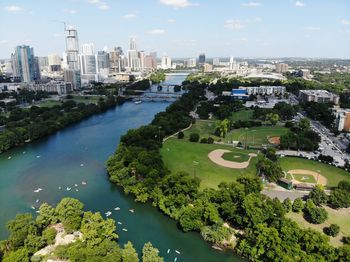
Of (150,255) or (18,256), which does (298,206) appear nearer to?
(150,255)

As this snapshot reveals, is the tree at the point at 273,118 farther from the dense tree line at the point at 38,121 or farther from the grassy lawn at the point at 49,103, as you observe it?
the grassy lawn at the point at 49,103

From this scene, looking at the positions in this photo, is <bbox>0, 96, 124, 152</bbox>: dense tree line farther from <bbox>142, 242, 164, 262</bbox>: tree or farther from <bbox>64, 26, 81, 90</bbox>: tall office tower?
<bbox>64, 26, 81, 90</bbox>: tall office tower

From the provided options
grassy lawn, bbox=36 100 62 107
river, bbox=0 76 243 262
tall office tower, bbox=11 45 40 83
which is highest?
tall office tower, bbox=11 45 40 83

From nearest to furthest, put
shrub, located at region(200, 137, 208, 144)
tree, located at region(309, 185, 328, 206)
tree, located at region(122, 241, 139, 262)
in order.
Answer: tree, located at region(122, 241, 139, 262), tree, located at region(309, 185, 328, 206), shrub, located at region(200, 137, 208, 144)

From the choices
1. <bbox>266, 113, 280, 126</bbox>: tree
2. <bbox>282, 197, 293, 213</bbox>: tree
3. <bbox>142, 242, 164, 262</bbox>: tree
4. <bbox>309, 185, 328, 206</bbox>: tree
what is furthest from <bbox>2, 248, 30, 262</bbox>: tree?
<bbox>266, 113, 280, 126</bbox>: tree

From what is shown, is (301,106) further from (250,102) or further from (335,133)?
(335,133)

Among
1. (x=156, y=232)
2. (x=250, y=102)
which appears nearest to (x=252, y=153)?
(x=156, y=232)

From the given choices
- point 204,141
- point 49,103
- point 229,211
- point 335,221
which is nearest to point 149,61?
point 49,103
